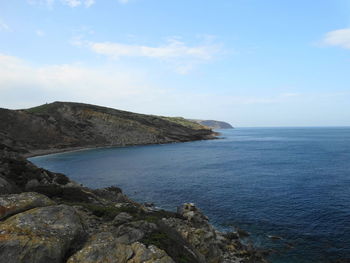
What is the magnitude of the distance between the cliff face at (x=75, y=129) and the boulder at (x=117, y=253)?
357ft

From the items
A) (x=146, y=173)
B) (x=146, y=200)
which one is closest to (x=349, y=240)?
(x=146, y=200)

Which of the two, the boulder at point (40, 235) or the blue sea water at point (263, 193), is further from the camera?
the blue sea water at point (263, 193)

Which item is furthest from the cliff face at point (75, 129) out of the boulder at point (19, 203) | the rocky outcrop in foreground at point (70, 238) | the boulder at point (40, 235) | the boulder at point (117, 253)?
the boulder at point (117, 253)

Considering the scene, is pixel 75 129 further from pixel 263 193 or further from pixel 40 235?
pixel 40 235

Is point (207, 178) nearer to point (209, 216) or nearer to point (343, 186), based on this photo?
point (209, 216)

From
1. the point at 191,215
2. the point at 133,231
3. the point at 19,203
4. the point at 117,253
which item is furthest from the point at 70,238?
the point at 191,215

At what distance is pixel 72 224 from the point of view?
10.6 metres

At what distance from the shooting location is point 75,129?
464 ft

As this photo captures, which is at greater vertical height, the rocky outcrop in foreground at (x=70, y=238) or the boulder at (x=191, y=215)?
the rocky outcrop in foreground at (x=70, y=238)

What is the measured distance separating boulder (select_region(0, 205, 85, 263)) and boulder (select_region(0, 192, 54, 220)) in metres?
0.86

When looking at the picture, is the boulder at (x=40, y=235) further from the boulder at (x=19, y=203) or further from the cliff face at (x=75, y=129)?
the cliff face at (x=75, y=129)

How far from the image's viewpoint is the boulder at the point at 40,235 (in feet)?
28.6

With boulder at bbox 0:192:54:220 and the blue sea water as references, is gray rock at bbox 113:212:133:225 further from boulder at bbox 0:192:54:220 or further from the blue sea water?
the blue sea water

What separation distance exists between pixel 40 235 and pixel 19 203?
3064 mm
